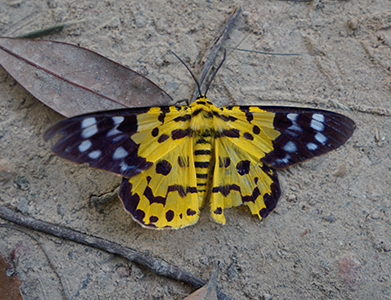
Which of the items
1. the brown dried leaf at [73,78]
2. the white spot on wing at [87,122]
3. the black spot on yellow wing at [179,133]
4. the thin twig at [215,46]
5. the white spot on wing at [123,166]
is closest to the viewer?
the white spot on wing at [87,122]

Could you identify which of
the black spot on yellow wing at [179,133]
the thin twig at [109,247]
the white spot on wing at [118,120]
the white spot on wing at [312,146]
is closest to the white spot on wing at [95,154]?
the white spot on wing at [118,120]

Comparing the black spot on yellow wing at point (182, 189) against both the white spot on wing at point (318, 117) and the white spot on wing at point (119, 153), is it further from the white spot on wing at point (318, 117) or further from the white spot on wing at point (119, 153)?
the white spot on wing at point (318, 117)

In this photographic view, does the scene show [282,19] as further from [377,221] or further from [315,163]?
[377,221]

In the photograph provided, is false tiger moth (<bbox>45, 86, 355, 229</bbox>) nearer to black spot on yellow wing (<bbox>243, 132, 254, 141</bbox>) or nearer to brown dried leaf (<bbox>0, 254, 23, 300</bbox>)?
black spot on yellow wing (<bbox>243, 132, 254, 141</bbox>)

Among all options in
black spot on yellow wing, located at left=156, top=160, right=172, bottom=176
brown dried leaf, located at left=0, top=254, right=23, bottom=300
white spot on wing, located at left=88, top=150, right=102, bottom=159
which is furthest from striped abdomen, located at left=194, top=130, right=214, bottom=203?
brown dried leaf, located at left=0, top=254, right=23, bottom=300

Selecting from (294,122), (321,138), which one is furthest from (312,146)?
(294,122)

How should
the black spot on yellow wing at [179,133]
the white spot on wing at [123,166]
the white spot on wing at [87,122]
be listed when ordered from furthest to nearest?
the black spot on yellow wing at [179,133] < the white spot on wing at [123,166] < the white spot on wing at [87,122]

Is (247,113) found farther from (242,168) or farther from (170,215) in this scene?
(170,215)
